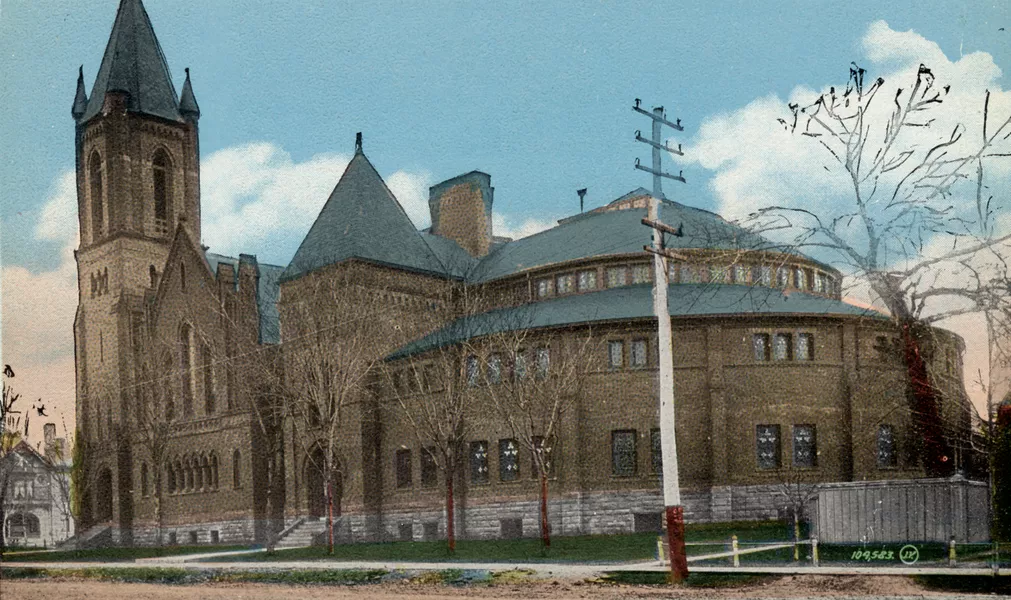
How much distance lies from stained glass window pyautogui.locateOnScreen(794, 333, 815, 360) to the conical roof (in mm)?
20553

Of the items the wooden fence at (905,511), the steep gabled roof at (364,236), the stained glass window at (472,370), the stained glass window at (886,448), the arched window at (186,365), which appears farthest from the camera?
the arched window at (186,365)

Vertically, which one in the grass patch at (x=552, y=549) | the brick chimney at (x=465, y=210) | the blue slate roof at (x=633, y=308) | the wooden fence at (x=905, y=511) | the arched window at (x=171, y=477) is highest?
the brick chimney at (x=465, y=210)

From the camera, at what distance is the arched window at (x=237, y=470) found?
2000 inches

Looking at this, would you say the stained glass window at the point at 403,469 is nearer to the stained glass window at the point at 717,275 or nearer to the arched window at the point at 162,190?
the arched window at the point at 162,190

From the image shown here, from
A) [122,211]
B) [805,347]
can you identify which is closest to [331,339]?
[122,211]

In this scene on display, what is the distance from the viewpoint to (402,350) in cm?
4272

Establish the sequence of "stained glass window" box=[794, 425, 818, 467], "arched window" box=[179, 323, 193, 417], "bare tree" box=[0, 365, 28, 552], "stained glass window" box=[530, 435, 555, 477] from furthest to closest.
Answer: "arched window" box=[179, 323, 193, 417]
"stained glass window" box=[794, 425, 818, 467]
"stained glass window" box=[530, 435, 555, 477]
"bare tree" box=[0, 365, 28, 552]

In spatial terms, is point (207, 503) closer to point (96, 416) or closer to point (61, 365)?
point (96, 416)

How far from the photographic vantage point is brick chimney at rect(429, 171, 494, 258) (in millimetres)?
34719

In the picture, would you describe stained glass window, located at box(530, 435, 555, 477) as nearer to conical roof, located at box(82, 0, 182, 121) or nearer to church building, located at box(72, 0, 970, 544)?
church building, located at box(72, 0, 970, 544)

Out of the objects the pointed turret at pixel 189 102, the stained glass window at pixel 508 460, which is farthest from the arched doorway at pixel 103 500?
the pointed turret at pixel 189 102

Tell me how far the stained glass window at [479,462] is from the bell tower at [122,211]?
46.3 ft

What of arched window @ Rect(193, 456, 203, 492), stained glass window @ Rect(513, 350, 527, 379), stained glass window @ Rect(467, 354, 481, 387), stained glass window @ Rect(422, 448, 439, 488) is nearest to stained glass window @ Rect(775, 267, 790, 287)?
→ stained glass window @ Rect(513, 350, 527, 379)

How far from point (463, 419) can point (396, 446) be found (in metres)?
5.68
